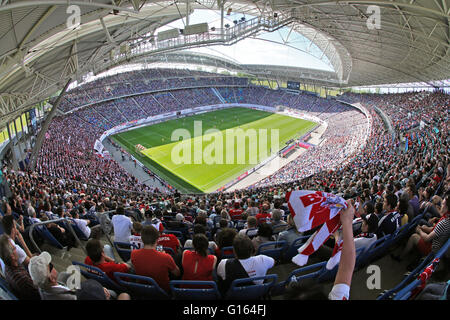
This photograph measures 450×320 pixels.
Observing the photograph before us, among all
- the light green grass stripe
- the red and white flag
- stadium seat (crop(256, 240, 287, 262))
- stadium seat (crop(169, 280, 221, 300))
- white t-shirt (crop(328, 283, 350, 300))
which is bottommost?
the light green grass stripe

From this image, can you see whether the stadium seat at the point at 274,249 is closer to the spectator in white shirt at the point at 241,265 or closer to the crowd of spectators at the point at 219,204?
the crowd of spectators at the point at 219,204

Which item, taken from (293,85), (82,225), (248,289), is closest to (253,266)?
(248,289)

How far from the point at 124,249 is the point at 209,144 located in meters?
32.9

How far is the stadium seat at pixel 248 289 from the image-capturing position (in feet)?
10.3

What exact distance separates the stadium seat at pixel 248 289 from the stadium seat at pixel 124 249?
2.35 metres

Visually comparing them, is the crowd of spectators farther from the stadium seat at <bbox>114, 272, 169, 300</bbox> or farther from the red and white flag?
the red and white flag

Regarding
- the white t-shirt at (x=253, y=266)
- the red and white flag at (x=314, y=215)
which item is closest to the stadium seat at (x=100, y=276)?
the white t-shirt at (x=253, y=266)

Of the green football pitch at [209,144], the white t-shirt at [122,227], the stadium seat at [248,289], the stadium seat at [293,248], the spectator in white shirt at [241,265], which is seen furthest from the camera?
the green football pitch at [209,144]

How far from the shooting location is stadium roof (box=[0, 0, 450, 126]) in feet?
29.8

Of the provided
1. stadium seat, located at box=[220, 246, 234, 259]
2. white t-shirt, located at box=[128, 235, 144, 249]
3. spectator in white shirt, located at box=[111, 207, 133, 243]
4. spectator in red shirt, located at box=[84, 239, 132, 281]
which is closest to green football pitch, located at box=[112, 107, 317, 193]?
spectator in white shirt, located at box=[111, 207, 133, 243]

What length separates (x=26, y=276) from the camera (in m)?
3.26

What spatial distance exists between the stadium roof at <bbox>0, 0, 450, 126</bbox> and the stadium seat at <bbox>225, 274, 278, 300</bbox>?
21.9 ft
